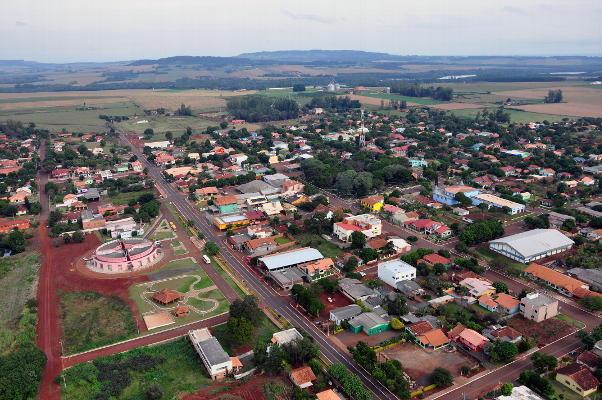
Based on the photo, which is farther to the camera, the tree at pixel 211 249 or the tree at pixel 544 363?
the tree at pixel 211 249

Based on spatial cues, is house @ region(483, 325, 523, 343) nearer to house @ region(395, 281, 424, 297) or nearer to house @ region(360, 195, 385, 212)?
house @ region(395, 281, 424, 297)

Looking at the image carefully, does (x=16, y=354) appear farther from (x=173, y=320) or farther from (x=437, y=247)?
(x=437, y=247)

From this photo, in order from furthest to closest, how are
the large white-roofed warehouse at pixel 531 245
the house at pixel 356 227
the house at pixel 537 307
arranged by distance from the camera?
the house at pixel 356 227, the large white-roofed warehouse at pixel 531 245, the house at pixel 537 307

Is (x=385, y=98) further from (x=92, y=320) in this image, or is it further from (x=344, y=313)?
(x=92, y=320)

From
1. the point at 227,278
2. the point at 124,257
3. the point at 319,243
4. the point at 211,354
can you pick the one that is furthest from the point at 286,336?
the point at 124,257

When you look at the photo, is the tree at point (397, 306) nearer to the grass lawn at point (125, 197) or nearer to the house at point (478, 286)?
the house at point (478, 286)

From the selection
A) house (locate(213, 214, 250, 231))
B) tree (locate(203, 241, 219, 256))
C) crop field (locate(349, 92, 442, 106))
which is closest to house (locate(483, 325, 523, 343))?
tree (locate(203, 241, 219, 256))

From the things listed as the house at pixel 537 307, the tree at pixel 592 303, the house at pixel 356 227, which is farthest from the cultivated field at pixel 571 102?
the house at pixel 537 307
